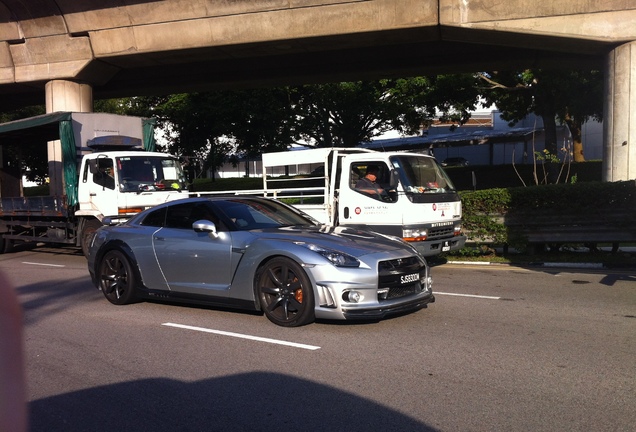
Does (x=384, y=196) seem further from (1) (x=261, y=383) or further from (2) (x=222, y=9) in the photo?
(2) (x=222, y=9)

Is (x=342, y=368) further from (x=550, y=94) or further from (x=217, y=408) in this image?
(x=550, y=94)

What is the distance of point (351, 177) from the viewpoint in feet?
40.4

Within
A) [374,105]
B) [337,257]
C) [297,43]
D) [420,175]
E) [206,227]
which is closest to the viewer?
[337,257]

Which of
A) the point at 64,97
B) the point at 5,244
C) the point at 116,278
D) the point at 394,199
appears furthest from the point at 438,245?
the point at 64,97

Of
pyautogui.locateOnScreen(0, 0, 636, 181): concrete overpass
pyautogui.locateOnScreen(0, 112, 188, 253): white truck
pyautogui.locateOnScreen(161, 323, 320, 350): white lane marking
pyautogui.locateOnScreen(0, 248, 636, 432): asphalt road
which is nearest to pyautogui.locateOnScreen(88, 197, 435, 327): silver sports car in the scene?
pyautogui.locateOnScreen(0, 248, 636, 432): asphalt road

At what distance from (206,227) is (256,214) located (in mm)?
805

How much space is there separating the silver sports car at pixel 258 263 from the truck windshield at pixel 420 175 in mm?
3465

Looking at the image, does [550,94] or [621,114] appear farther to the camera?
[550,94]

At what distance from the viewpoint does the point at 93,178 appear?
14648mm

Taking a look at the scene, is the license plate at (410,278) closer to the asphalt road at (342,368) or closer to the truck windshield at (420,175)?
the asphalt road at (342,368)

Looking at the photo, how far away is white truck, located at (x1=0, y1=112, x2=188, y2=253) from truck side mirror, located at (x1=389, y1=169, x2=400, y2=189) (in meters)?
6.02

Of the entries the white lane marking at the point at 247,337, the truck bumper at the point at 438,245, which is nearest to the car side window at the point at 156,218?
the white lane marking at the point at 247,337

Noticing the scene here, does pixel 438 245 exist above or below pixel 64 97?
below

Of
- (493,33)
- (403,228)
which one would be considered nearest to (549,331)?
(403,228)
